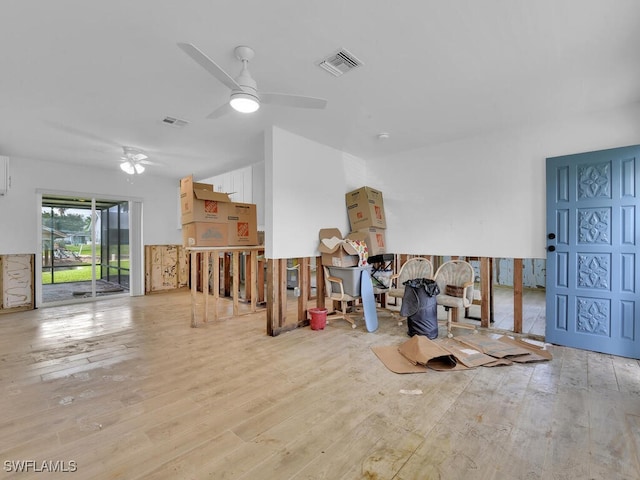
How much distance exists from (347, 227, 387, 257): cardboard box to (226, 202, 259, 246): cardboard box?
1.57 meters

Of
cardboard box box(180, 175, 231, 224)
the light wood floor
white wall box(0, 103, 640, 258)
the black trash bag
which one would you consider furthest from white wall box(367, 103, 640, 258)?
cardboard box box(180, 175, 231, 224)

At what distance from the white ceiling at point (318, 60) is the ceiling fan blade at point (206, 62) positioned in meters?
0.32

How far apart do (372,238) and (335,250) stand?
0.81m

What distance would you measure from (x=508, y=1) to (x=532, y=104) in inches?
68.4

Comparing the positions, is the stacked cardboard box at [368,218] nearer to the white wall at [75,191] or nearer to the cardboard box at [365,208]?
the cardboard box at [365,208]

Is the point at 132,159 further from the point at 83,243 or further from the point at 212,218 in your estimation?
the point at 83,243

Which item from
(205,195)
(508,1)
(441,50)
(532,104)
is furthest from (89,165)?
(532,104)

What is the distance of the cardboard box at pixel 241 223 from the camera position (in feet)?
15.1

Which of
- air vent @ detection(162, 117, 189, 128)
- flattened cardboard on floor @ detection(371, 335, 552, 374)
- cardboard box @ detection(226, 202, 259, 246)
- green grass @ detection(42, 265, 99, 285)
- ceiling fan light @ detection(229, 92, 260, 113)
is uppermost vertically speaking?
air vent @ detection(162, 117, 189, 128)

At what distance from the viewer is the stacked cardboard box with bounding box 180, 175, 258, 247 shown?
13.7ft

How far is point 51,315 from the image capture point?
4.80m

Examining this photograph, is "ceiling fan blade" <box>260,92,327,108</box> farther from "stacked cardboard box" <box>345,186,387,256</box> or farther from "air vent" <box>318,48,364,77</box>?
"stacked cardboard box" <box>345,186,387,256</box>

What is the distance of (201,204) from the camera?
421 centimetres

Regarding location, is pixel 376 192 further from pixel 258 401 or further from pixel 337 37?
pixel 258 401
